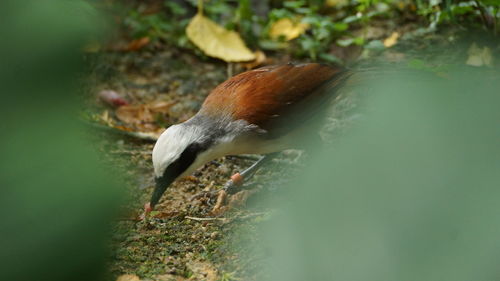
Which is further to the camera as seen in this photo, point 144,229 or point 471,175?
point 144,229

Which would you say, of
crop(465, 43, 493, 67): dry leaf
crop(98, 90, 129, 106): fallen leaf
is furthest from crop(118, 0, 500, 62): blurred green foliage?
crop(98, 90, 129, 106): fallen leaf

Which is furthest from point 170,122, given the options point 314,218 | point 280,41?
point 314,218

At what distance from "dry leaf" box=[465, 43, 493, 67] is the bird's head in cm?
205

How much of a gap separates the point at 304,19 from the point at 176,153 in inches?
112

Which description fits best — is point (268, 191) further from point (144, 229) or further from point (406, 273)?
point (406, 273)

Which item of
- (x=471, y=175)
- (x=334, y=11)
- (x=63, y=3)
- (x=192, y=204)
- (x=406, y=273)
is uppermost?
(x=63, y=3)

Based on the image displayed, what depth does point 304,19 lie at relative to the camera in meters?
6.09

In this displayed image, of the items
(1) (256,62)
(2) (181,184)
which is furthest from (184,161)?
(1) (256,62)

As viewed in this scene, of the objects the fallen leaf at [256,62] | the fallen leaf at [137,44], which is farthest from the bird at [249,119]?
the fallen leaf at [137,44]

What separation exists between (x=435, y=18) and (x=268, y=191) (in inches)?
118

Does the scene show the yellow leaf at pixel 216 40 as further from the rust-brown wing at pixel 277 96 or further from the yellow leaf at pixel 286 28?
the rust-brown wing at pixel 277 96

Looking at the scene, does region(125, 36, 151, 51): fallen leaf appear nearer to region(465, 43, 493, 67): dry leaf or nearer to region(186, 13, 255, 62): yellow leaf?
region(186, 13, 255, 62): yellow leaf

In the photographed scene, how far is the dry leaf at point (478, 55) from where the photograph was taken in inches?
169

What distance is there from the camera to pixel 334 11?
7.16 m
